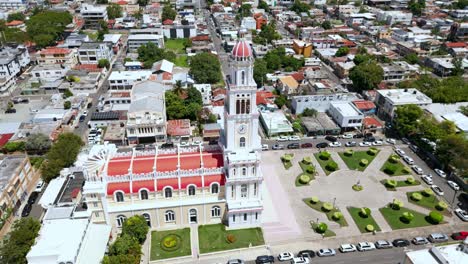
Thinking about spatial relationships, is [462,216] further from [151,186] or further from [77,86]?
[77,86]

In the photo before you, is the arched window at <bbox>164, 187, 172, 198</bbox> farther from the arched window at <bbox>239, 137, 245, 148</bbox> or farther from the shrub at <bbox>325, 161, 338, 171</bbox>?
the shrub at <bbox>325, 161, 338, 171</bbox>

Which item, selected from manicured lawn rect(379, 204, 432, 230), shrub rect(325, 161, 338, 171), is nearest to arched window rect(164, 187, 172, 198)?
shrub rect(325, 161, 338, 171)

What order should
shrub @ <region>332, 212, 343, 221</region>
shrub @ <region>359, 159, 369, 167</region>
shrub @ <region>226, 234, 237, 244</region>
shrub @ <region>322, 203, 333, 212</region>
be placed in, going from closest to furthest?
1. shrub @ <region>226, 234, 237, 244</region>
2. shrub @ <region>332, 212, 343, 221</region>
3. shrub @ <region>322, 203, 333, 212</region>
4. shrub @ <region>359, 159, 369, 167</region>

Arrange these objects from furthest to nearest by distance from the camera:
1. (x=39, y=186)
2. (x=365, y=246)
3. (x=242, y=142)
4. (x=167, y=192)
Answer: (x=39, y=186)
(x=242, y=142)
(x=167, y=192)
(x=365, y=246)

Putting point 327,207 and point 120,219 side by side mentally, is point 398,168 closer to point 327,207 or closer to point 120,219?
point 327,207

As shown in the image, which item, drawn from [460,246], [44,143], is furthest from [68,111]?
[460,246]

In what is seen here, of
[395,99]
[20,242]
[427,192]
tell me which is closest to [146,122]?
[20,242]

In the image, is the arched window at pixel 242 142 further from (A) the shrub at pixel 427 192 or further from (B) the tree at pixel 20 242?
(A) the shrub at pixel 427 192
